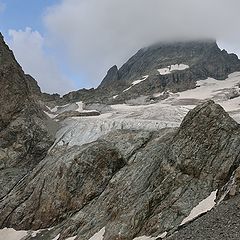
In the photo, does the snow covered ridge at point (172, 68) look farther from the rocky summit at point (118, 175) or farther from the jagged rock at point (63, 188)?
the jagged rock at point (63, 188)

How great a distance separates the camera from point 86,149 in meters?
47.0

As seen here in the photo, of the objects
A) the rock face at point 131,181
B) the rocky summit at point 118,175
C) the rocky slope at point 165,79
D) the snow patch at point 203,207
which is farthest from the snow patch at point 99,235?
the rocky slope at point 165,79

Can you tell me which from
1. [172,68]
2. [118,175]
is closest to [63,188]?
[118,175]

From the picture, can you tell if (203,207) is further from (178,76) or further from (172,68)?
(172,68)

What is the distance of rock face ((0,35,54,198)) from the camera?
58219mm

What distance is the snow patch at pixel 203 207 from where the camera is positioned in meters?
29.1

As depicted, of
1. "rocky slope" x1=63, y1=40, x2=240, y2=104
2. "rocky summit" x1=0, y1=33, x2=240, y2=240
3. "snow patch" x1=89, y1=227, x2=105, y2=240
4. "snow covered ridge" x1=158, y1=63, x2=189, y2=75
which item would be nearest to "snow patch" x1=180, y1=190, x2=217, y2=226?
"rocky summit" x1=0, y1=33, x2=240, y2=240

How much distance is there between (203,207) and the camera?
2998 cm

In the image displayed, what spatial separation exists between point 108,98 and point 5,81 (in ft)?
215

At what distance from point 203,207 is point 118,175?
12.6 m

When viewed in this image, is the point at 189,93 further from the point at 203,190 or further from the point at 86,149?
the point at 203,190

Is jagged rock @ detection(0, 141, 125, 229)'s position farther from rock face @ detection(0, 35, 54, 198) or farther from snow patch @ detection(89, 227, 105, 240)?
snow patch @ detection(89, 227, 105, 240)

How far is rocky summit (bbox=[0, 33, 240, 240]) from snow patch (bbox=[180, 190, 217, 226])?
0.12m

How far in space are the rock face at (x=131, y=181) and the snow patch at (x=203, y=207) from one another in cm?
49
